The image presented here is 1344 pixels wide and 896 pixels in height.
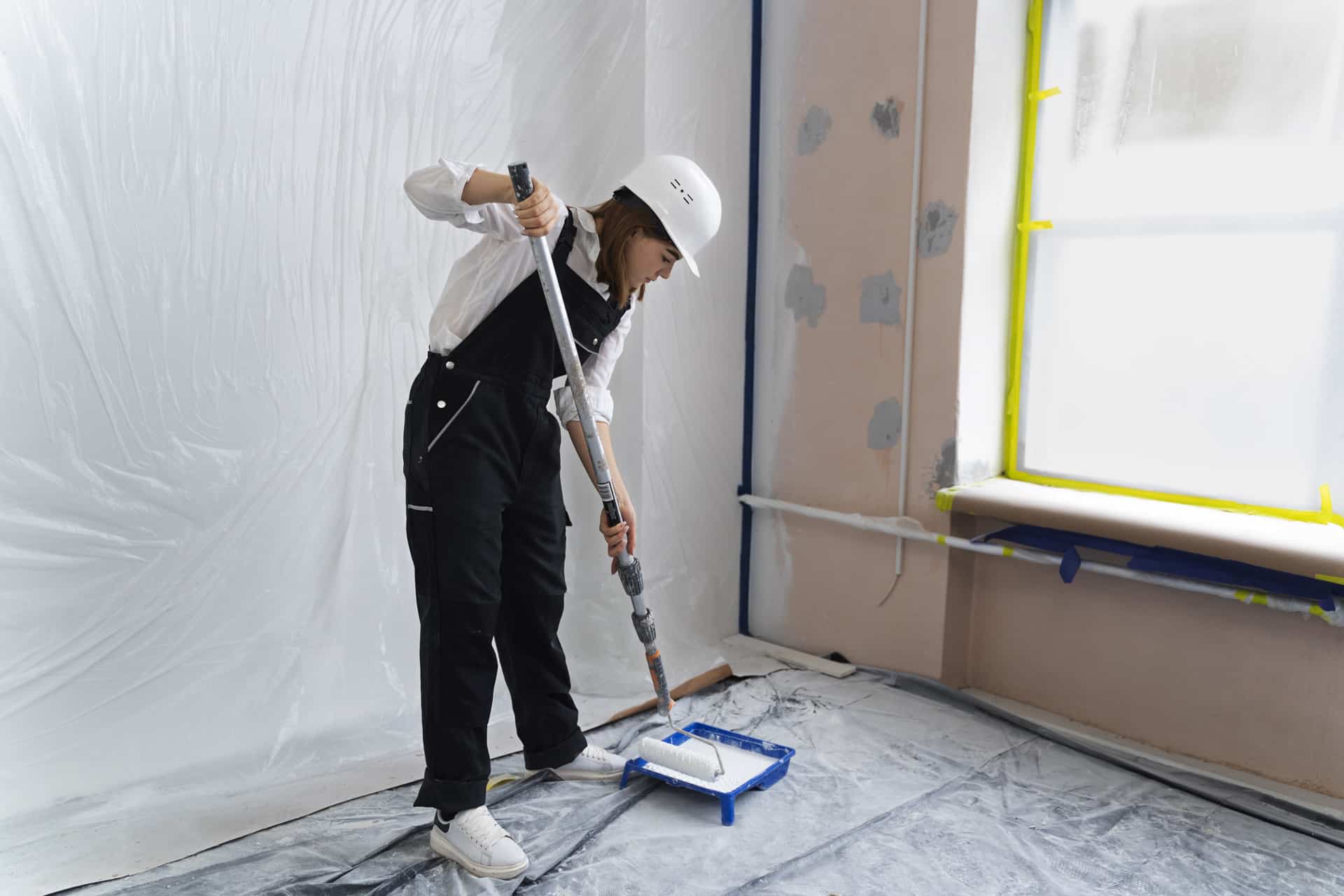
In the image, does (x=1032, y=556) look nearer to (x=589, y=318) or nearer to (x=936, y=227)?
(x=936, y=227)

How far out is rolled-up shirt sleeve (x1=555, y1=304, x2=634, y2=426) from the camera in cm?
164

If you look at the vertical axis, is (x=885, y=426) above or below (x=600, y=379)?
below

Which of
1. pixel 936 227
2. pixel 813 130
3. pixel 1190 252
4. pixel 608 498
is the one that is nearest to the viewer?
pixel 608 498

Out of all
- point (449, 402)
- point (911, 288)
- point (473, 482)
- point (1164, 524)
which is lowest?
point (1164, 524)

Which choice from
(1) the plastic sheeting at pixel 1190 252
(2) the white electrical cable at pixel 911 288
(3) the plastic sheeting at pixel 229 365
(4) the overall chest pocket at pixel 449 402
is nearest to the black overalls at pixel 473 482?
(4) the overall chest pocket at pixel 449 402

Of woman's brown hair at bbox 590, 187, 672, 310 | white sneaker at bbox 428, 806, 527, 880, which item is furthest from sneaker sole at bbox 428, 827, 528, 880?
woman's brown hair at bbox 590, 187, 672, 310

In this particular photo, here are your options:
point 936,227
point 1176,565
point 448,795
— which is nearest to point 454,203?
point 448,795

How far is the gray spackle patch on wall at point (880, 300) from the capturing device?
7.47 ft

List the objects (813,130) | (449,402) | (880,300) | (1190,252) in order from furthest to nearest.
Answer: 1. (813,130)
2. (880,300)
3. (1190,252)
4. (449,402)

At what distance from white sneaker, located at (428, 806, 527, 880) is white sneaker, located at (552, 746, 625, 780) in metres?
0.27

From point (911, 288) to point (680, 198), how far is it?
3.09ft

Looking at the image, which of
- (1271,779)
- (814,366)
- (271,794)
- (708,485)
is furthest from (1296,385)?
(271,794)

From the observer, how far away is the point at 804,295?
248cm

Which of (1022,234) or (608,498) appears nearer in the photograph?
(608,498)
